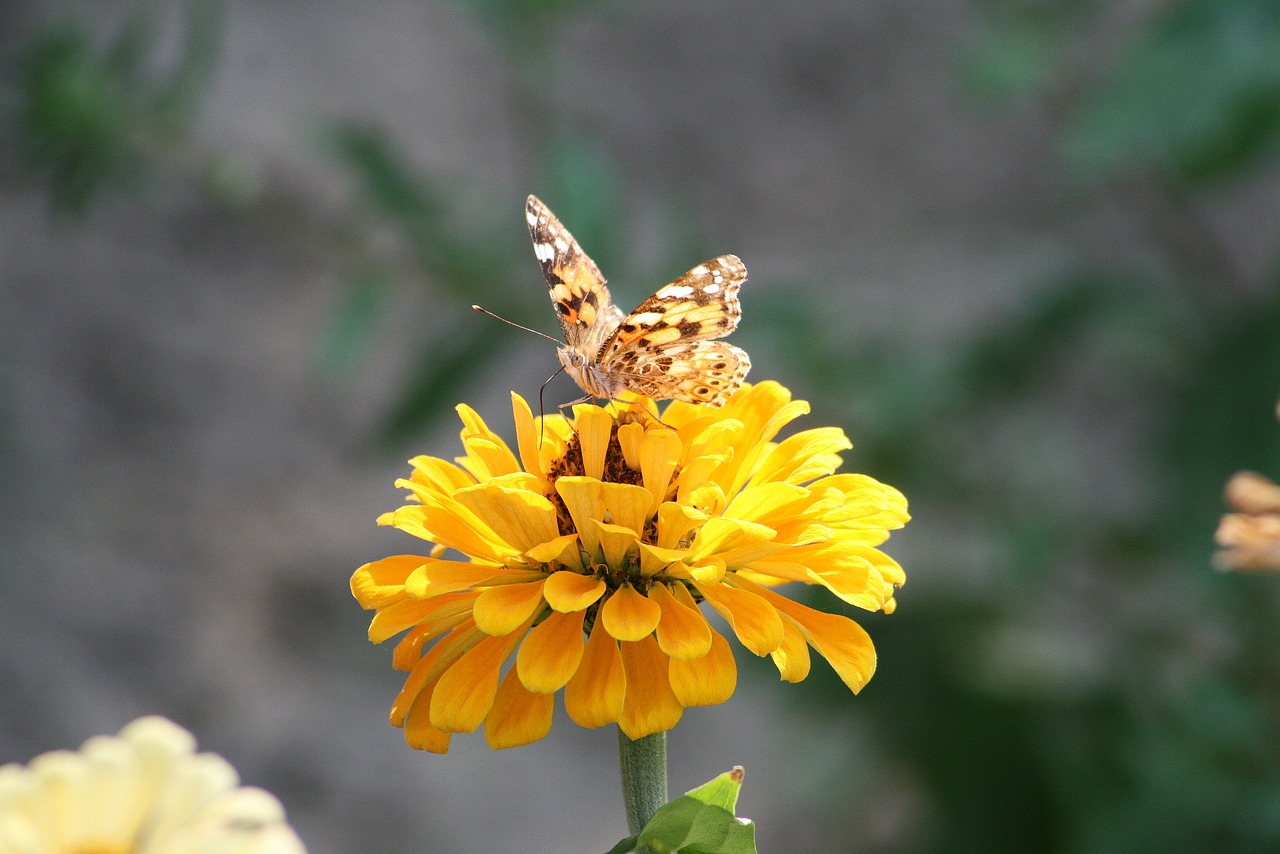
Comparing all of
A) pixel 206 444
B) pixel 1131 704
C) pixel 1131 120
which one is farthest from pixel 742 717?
pixel 1131 120

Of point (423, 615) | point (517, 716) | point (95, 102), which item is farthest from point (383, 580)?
point (95, 102)

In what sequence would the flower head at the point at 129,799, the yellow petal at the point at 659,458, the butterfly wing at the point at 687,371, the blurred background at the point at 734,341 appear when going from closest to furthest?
the flower head at the point at 129,799 → the yellow petal at the point at 659,458 → the butterfly wing at the point at 687,371 → the blurred background at the point at 734,341

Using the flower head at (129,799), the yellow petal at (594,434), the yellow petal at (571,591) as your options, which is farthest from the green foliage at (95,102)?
the flower head at (129,799)

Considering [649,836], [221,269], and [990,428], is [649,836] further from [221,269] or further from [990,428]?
[221,269]

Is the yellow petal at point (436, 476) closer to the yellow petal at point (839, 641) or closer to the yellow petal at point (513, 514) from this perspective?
the yellow petal at point (513, 514)

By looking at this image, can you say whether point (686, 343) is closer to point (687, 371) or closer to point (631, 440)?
point (687, 371)

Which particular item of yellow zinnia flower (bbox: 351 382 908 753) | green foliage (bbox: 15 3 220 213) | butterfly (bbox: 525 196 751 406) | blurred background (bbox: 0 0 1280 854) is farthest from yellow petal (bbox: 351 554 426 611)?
green foliage (bbox: 15 3 220 213)
